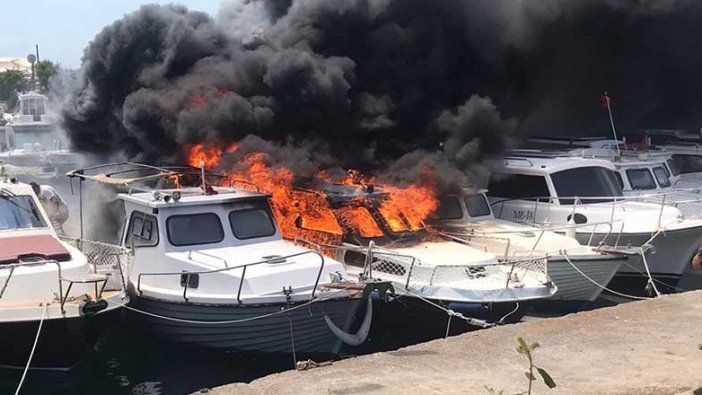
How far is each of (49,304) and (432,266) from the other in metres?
5.06

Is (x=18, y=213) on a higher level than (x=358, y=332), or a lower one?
higher

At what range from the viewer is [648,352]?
7.26m

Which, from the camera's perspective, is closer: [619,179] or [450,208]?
[450,208]

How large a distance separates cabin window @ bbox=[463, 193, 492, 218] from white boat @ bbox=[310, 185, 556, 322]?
5.97 feet

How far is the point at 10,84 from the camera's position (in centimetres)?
7294

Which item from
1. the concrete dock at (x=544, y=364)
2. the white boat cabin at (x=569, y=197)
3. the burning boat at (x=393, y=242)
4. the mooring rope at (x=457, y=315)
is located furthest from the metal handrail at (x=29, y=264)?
the white boat cabin at (x=569, y=197)

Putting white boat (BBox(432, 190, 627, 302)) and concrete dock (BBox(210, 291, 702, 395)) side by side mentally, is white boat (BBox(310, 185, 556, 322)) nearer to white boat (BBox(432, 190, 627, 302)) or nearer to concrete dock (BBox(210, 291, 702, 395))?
white boat (BBox(432, 190, 627, 302))

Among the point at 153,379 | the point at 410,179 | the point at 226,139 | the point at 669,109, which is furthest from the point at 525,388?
the point at 669,109

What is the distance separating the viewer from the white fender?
10523 millimetres

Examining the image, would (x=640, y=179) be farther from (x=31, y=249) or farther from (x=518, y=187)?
(x=31, y=249)

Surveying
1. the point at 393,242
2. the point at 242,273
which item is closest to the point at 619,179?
the point at 393,242

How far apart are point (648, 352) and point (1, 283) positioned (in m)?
7.44

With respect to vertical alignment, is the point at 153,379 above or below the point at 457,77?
below

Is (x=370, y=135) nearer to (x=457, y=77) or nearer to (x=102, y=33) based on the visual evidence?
(x=457, y=77)
